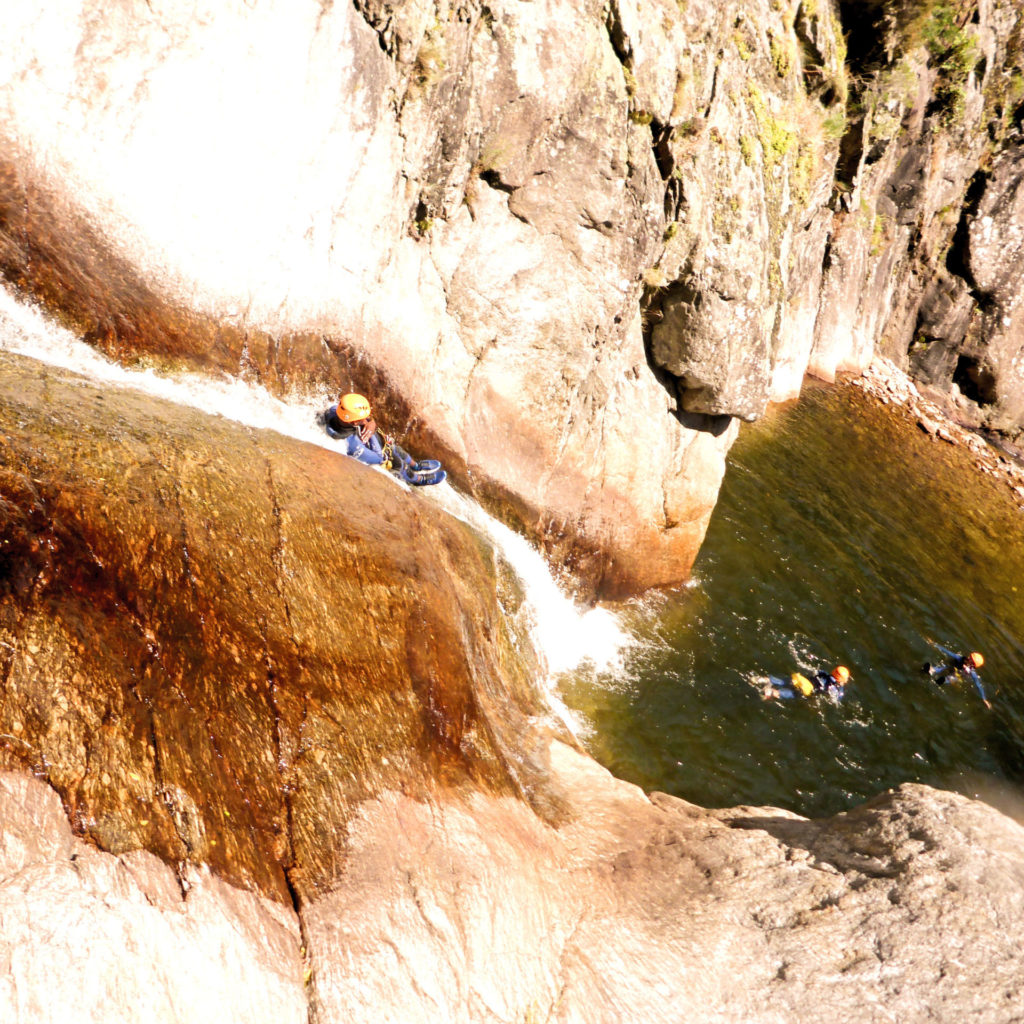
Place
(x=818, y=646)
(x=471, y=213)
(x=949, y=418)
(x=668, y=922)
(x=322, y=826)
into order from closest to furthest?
(x=322, y=826), (x=668, y=922), (x=471, y=213), (x=818, y=646), (x=949, y=418)

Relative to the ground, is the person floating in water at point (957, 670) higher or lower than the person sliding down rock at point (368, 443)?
higher

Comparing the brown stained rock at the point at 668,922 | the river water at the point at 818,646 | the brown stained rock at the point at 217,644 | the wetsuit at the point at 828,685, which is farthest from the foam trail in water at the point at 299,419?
the brown stained rock at the point at 668,922

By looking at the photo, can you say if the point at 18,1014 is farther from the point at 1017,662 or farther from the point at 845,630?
the point at 1017,662

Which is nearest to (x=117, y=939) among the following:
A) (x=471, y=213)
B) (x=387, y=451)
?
(x=387, y=451)

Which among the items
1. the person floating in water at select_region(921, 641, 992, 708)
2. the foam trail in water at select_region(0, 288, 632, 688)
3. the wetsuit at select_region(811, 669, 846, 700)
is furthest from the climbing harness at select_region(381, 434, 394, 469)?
the person floating in water at select_region(921, 641, 992, 708)

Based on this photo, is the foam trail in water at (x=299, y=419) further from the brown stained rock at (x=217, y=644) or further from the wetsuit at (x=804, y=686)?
the wetsuit at (x=804, y=686)

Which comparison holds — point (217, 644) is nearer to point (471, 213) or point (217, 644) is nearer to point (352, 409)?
point (352, 409)
